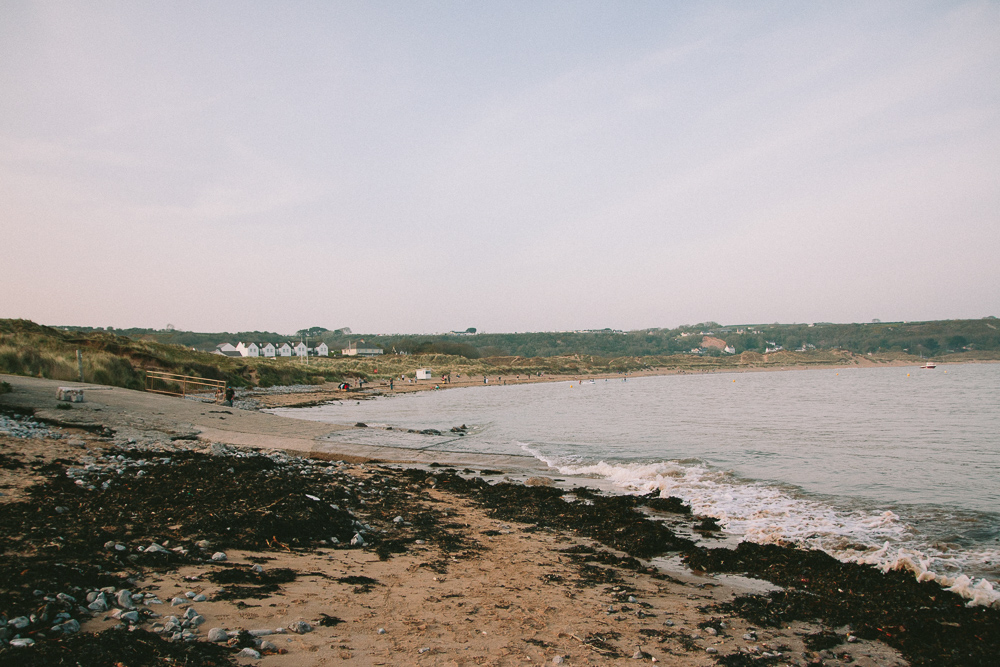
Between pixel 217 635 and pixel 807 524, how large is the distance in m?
8.47

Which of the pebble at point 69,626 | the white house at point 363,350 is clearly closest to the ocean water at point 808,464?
the pebble at point 69,626

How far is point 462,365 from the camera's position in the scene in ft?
313

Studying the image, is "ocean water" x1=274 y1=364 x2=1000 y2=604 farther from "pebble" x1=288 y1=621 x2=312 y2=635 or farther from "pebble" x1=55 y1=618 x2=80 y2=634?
"pebble" x1=55 y1=618 x2=80 y2=634

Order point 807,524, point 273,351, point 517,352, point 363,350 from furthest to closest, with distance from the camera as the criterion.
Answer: point 517,352 < point 363,350 < point 273,351 < point 807,524

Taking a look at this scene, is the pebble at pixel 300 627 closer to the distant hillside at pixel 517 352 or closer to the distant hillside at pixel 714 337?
the distant hillside at pixel 517 352

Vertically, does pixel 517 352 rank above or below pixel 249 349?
below

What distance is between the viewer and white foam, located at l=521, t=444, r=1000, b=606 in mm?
6445

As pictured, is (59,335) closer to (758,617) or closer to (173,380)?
(173,380)

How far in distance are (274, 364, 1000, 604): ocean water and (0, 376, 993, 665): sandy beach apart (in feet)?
5.65

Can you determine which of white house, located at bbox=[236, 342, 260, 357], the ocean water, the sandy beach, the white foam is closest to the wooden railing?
the ocean water

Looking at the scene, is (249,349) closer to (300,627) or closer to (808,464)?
(808,464)

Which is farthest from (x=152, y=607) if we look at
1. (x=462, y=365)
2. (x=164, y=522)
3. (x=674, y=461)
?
(x=462, y=365)

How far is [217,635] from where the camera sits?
359 cm

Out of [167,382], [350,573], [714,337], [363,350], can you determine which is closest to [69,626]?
[350,573]
